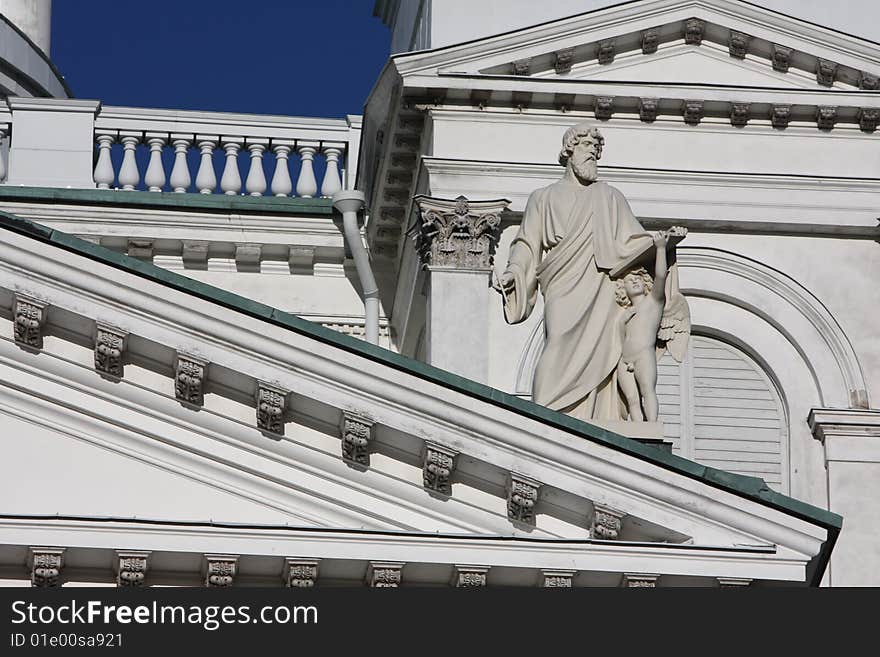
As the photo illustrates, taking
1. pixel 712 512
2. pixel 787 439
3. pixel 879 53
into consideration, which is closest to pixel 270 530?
pixel 712 512

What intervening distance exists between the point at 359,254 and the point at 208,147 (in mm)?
3309

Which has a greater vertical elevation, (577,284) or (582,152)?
(582,152)

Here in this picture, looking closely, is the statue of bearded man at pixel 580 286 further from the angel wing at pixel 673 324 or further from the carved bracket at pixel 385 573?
the carved bracket at pixel 385 573

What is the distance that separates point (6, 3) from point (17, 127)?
44.3 ft

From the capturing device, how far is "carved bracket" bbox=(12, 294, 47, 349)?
957 inches

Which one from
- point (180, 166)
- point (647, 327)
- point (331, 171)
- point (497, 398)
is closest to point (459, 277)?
point (331, 171)

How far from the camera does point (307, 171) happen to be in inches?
1559

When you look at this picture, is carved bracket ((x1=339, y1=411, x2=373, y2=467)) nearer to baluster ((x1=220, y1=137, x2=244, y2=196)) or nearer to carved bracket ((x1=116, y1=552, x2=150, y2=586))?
carved bracket ((x1=116, y1=552, x2=150, y2=586))

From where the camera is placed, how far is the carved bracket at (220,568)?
23062mm

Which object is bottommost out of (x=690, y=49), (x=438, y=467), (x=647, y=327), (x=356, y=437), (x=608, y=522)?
(x=608, y=522)

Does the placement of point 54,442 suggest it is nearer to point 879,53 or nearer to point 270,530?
point 270,530

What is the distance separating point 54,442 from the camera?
959 inches

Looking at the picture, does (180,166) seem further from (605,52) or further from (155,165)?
(605,52)

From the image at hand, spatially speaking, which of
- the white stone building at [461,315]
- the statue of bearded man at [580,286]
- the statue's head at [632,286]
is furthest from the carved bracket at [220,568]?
the statue's head at [632,286]
